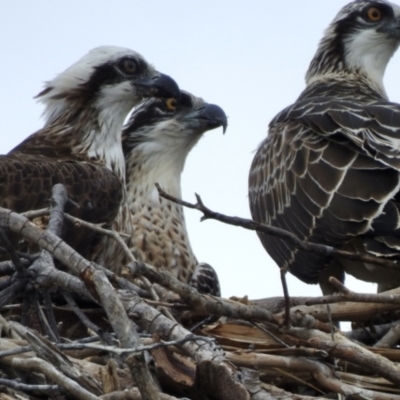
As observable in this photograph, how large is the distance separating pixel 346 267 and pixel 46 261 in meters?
2.64

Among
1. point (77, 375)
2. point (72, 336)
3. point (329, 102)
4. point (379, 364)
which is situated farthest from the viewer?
point (329, 102)

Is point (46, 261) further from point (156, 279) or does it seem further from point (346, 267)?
point (346, 267)

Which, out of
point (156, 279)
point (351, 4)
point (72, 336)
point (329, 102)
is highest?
point (351, 4)

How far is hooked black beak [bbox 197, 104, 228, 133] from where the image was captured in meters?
8.80

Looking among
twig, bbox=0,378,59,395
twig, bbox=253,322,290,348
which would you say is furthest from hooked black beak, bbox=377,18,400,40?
twig, bbox=0,378,59,395

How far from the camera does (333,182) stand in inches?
288

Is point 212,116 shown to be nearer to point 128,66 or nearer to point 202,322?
point 128,66

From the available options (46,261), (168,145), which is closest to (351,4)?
(168,145)

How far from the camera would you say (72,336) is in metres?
6.23

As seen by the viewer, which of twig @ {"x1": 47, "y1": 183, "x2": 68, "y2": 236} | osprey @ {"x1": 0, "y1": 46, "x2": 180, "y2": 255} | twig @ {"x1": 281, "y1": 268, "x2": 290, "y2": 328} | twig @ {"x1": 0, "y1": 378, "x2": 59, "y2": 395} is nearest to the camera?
twig @ {"x1": 0, "y1": 378, "x2": 59, "y2": 395}

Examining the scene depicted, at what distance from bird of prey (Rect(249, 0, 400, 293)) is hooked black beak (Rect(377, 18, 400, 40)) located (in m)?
0.67

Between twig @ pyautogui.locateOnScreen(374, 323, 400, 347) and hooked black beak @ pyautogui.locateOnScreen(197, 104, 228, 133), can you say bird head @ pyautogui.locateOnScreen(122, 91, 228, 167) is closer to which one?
hooked black beak @ pyautogui.locateOnScreen(197, 104, 228, 133)

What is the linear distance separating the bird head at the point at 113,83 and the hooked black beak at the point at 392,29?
7.35 feet

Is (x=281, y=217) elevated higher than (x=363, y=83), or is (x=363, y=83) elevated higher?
(x=363, y=83)
